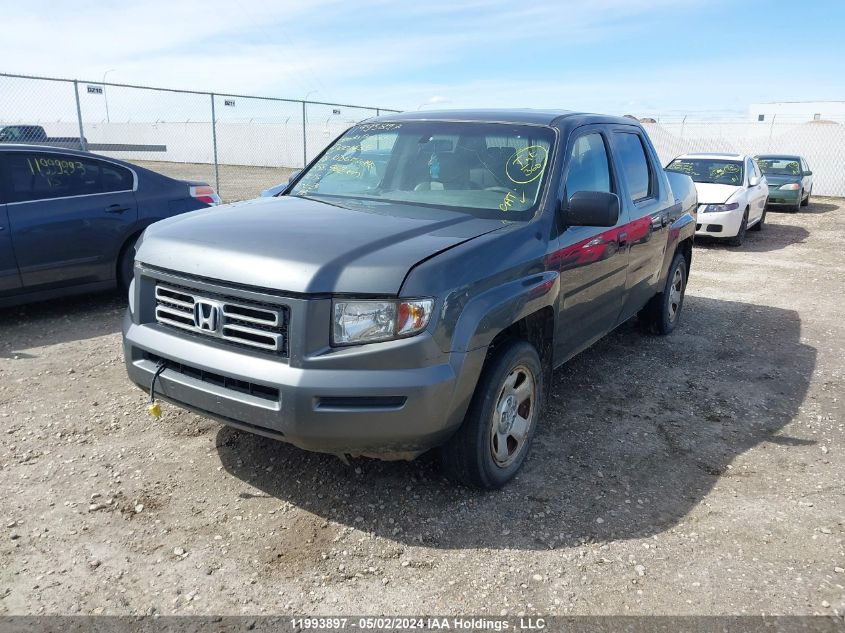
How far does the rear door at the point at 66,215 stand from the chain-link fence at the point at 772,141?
74.0 ft

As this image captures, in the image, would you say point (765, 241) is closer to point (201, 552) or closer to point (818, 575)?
point (818, 575)

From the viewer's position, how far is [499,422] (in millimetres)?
3375

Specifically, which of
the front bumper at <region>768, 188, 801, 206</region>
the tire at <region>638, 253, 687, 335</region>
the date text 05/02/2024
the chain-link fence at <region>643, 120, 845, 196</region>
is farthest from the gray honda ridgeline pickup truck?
the chain-link fence at <region>643, 120, 845, 196</region>

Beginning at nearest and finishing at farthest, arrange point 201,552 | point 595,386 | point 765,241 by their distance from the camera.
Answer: point 201,552 → point 595,386 → point 765,241

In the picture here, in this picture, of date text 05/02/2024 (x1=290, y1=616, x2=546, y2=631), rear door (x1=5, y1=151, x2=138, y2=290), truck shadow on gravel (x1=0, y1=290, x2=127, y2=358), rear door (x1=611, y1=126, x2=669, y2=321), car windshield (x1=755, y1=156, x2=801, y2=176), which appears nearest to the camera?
date text 05/02/2024 (x1=290, y1=616, x2=546, y2=631)

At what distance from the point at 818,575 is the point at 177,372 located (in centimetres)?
296

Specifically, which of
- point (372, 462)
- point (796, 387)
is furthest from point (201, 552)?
point (796, 387)

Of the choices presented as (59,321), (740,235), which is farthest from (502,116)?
(740,235)

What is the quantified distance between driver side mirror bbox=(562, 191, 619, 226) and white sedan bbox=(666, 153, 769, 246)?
334 inches

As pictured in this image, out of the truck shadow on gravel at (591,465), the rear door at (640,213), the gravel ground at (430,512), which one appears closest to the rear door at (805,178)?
the truck shadow on gravel at (591,465)

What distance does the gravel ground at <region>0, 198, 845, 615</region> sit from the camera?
2732mm

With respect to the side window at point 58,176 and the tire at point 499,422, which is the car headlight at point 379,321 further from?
the side window at point 58,176

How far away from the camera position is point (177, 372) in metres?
3.12

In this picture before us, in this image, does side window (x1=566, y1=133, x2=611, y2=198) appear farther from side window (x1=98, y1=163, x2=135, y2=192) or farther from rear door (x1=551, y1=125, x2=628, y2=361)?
side window (x1=98, y1=163, x2=135, y2=192)
